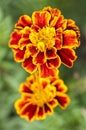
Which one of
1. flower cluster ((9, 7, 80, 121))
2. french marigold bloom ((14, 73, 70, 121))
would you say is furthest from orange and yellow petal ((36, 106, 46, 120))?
flower cluster ((9, 7, 80, 121))

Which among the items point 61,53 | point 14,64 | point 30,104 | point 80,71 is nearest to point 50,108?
point 30,104

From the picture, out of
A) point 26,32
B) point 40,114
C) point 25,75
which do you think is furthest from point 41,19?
point 25,75

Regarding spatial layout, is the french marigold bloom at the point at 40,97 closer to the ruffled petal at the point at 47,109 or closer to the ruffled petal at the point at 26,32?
the ruffled petal at the point at 47,109

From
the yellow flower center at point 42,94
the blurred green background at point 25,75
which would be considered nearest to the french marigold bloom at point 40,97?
the yellow flower center at point 42,94

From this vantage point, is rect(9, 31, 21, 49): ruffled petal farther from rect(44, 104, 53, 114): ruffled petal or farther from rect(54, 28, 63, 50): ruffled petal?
rect(44, 104, 53, 114): ruffled petal

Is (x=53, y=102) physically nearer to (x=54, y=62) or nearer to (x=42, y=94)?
(x=42, y=94)

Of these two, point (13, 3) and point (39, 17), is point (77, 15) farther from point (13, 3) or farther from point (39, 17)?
point (39, 17)

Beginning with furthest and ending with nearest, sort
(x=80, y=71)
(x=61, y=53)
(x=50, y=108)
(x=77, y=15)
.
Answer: (x=80, y=71) < (x=77, y=15) < (x=50, y=108) < (x=61, y=53)
